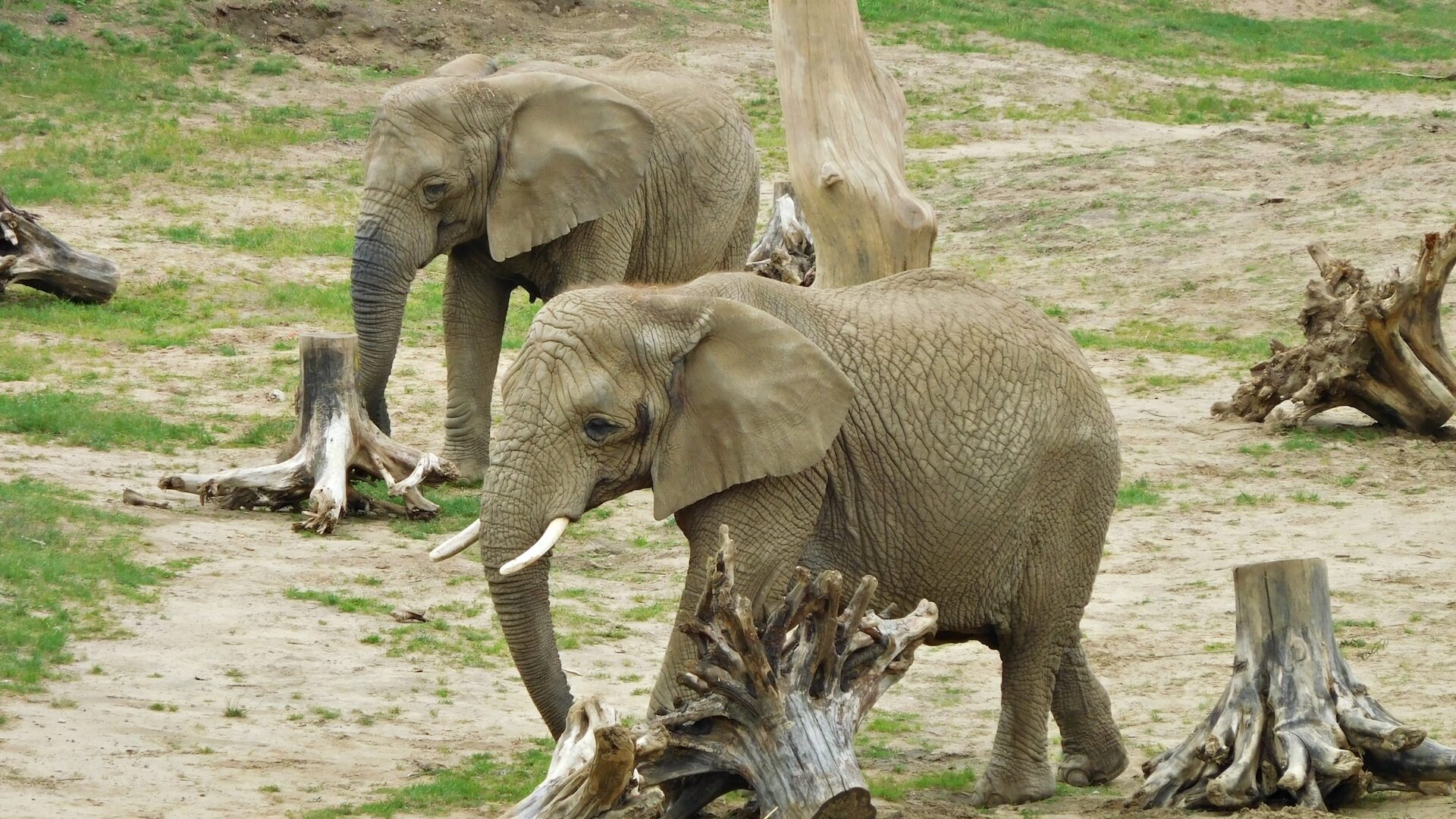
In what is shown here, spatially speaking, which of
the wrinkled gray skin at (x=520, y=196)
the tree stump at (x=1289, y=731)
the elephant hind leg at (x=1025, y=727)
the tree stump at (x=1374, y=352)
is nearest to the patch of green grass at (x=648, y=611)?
the wrinkled gray skin at (x=520, y=196)

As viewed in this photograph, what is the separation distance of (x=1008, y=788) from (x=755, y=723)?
4.69ft

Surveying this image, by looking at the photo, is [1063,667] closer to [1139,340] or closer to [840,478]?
[840,478]

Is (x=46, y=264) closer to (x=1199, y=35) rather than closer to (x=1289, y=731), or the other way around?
(x=1289, y=731)

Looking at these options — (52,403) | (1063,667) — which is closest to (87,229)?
(52,403)

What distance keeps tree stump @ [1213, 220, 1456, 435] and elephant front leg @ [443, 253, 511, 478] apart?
488 centimetres

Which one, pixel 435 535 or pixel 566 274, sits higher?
pixel 566 274

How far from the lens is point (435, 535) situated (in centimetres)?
974

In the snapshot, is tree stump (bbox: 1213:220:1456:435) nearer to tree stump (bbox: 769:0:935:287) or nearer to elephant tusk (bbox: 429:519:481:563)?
tree stump (bbox: 769:0:935:287)

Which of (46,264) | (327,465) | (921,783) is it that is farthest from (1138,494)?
(46,264)

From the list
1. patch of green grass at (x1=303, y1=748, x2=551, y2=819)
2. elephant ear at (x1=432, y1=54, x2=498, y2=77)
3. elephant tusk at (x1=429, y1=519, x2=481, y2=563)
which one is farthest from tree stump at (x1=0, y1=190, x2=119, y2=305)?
elephant tusk at (x1=429, y1=519, x2=481, y2=563)

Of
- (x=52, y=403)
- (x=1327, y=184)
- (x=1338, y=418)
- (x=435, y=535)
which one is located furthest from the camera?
(x=1327, y=184)

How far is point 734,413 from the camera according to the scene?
221 inches

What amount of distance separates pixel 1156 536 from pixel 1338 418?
3.10 meters

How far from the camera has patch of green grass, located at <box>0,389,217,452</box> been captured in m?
A: 10.7
